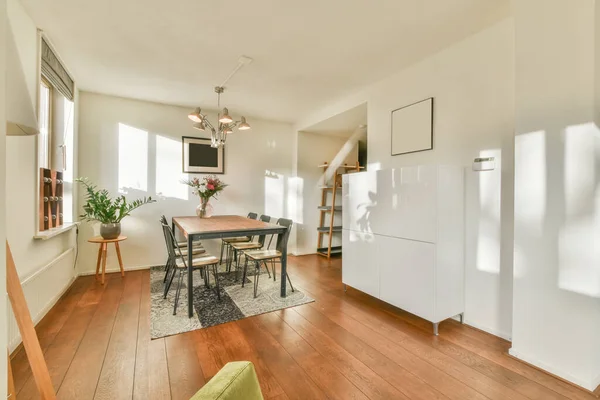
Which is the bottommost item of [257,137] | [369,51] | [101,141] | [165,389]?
[165,389]

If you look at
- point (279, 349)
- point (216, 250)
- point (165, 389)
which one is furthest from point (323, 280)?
point (165, 389)

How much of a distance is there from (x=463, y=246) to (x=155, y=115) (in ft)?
15.4

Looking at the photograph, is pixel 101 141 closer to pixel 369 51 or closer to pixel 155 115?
pixel 155 115

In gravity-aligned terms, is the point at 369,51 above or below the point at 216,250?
above

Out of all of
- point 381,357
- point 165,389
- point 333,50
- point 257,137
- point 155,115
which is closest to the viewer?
point 165,389

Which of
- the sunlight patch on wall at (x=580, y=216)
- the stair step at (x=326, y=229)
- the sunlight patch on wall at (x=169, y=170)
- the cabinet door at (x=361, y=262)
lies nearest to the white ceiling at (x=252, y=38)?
the sunlight patch on wall at (x=169, y=170)

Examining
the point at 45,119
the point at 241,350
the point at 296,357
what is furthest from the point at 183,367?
the point at 45,119

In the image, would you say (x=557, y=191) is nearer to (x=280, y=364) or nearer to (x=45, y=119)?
(x=280, y=364)

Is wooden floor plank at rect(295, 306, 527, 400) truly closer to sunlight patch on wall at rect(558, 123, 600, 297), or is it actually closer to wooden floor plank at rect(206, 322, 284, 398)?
wooden floor plank at rect(206, 322, 284, 398)

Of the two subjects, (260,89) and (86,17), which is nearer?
(86,17)

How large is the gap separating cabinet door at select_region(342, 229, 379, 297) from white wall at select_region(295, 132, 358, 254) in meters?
2.24

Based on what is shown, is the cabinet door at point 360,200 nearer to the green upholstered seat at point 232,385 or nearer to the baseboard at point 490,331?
the baseboard at point 490,331

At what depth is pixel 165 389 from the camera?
65.1 inches

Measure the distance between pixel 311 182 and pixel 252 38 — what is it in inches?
130
